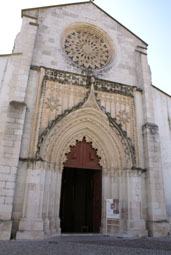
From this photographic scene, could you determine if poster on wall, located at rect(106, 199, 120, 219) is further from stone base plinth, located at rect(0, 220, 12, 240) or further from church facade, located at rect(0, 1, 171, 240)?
stone base plinth, located at rect(0, 220, 12, 240)

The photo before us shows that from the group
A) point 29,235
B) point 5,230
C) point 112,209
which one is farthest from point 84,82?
point 5,230

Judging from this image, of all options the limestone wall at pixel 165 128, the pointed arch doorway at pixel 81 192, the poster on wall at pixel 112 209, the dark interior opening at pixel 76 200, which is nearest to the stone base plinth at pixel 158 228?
the limestone wall at pixel 165 128

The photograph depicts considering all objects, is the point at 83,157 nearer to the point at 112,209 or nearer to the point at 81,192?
the point at 112,209

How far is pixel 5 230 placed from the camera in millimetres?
6441

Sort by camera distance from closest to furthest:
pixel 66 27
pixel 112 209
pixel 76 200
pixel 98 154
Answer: pixel 112 209 < pixel 98 154 < pixel 66 27 < pixel 76 200

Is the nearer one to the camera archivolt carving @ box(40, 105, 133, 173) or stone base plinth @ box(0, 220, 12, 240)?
stone base plinth @ box(0, 220, 12, 240)

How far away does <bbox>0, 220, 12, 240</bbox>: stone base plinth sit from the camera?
20.9ft

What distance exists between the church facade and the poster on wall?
96mm

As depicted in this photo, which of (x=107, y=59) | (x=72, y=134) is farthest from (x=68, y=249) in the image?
(x=107, y=59)

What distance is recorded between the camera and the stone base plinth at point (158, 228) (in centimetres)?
797

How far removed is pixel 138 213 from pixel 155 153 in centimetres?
269

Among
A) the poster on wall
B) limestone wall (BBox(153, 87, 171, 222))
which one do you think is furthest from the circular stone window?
the poster on wall

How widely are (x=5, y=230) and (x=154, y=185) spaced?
593cm

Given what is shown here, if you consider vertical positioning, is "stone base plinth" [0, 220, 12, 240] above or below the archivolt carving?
below
